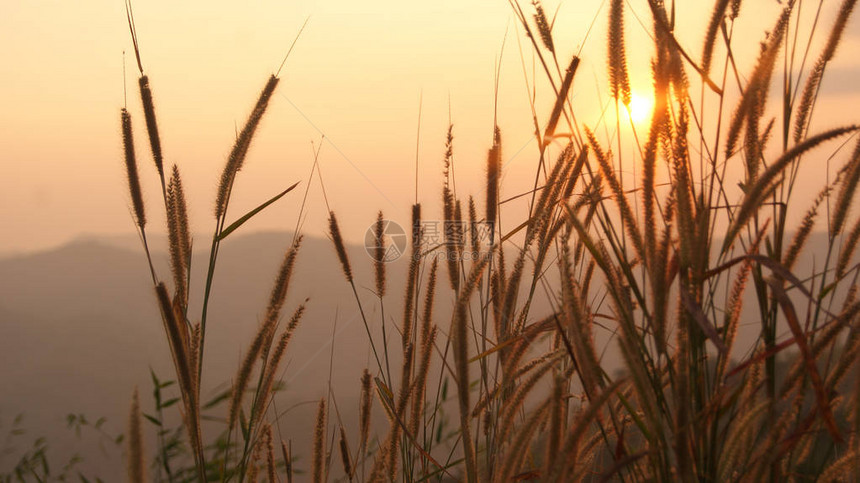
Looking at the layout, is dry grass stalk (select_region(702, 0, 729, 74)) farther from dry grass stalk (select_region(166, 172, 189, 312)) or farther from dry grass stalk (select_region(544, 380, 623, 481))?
dry grass stalk (select_region(166, 172, 189, 312))

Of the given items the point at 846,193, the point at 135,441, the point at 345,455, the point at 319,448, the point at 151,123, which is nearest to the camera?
the point at 135,441

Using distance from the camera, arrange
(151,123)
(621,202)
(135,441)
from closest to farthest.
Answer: (135,441) → (621,202) → (151,123)

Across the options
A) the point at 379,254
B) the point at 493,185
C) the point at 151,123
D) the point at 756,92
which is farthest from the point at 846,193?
the point at 151,123

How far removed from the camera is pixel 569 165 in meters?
1.31

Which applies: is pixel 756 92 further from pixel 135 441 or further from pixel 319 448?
pixel 319 448

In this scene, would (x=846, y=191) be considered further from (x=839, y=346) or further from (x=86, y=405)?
(x=86, y=405)

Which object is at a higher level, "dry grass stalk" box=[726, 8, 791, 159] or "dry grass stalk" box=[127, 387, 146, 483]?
"dry grass stalk" box=[726, 8, 791, 159]

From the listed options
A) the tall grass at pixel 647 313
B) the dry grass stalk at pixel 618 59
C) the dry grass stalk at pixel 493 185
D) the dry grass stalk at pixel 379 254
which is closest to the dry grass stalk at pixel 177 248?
the tall grass at pixel 647 313

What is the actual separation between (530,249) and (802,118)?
1.79 feet

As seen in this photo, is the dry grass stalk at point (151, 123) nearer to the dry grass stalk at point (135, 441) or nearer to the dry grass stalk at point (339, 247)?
the dry grass stalk at point (339, 247)

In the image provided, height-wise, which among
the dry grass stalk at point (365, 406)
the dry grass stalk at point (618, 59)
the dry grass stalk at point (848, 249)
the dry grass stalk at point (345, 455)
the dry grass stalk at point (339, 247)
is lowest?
the dry grass stalk at point (345, 455)

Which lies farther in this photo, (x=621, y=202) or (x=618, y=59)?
(x=618, y=59)

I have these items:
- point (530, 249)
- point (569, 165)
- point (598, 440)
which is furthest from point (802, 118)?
point (598, 440)

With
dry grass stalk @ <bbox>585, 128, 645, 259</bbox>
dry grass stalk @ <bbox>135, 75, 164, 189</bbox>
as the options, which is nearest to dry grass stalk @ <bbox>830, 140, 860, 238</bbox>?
dry grass stalk @ <bbox>585, 128, 645, 259</bbox>
